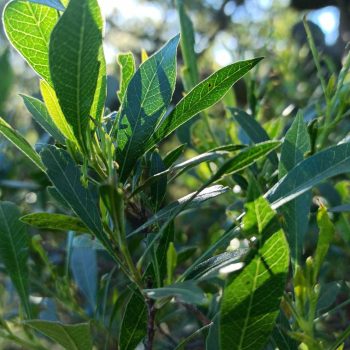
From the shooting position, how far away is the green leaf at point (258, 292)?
1.95 ft

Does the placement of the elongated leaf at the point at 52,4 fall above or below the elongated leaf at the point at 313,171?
above

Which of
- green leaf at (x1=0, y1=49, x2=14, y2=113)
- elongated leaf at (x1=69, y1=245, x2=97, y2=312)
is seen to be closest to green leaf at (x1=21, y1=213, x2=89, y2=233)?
elongated leaf at (x1=69, y1=245, x2=97, y2=312)

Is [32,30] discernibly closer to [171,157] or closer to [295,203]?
[171,157]

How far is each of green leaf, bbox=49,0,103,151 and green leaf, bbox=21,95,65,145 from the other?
99 mm

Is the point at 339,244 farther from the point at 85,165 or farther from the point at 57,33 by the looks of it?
the point at 57,33

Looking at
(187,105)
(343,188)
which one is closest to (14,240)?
(187,105)

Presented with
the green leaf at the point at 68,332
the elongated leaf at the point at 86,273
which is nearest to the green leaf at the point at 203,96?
the green leaf at the point at 68,332

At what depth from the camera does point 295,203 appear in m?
0.74

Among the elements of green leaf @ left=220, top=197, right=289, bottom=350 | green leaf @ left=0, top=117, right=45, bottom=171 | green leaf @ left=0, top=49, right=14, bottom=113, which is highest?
green leaf @ left=0, top=49, right=14, bottom=113

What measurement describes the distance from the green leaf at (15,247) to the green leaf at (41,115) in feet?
0.63

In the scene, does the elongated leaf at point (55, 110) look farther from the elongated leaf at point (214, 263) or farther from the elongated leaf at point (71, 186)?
the elongated leaf at point (214, 263)

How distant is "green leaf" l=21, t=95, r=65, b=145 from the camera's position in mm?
795

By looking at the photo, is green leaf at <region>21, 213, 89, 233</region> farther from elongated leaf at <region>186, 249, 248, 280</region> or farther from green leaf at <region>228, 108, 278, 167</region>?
green leaf at <region>228, 108, 278, 167</region>

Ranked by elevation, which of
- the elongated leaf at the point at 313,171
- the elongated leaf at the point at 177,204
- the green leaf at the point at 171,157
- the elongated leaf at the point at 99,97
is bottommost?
the elongated leaf at the point at 177,204
